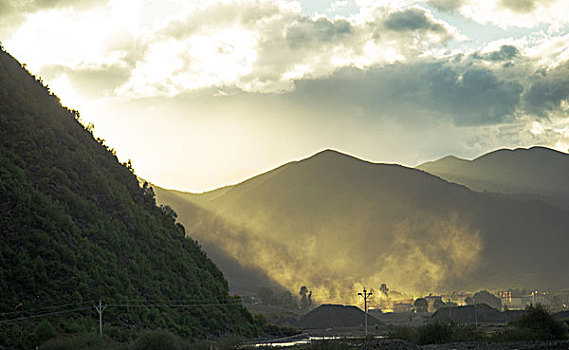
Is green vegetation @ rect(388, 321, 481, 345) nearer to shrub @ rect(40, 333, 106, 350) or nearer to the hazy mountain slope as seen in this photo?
the hazy mountain slope

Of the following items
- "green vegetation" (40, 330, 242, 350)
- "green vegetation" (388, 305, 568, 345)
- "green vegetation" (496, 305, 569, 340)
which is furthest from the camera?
"green vegetation" (388, 305, 568, 345)

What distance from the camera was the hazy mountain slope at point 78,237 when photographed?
242 ft

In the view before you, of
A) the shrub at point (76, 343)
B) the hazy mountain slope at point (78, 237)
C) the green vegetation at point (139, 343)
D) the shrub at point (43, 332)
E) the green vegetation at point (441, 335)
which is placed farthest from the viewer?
the green vegetation at point (441, 335)

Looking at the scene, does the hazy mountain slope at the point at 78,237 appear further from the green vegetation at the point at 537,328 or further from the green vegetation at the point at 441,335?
the green vegetation at the point at 537,328

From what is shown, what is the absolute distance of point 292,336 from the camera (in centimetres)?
13200

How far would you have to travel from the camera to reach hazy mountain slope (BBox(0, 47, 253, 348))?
7381 centimetres

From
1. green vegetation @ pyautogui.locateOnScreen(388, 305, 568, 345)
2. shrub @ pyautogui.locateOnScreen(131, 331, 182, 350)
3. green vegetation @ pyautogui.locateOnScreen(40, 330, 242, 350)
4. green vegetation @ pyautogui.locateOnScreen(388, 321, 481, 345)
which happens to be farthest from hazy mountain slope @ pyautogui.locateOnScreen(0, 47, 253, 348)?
green vegetation @ pyautogui.locateOnScreen(388, 305, 568, 345)

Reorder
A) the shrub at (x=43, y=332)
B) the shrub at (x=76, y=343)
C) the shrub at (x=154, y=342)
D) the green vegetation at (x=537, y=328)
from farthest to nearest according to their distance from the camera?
1. the green vegetation at (x=537, y=328)
2. the shrub at (x=43, y=332)
3. the shrub at (x=76, y=343)
4. the shrub at (x=154, y=342)

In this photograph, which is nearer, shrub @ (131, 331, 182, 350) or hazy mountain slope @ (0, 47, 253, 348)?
shrub @ (131, 331, 182, 350)

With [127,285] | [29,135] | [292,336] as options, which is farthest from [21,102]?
[292,336]

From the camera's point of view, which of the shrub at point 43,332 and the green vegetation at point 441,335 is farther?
the green vegetation at point 441,335

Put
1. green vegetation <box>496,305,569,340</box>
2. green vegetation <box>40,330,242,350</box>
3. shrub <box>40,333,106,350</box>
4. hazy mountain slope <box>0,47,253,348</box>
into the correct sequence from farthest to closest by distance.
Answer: hazy mountain slope <box>0,47,253,348</box> → green vegetation <box>496,305,569,340</box> → shrub <box>40,333,106,350</box> → green vegetation <box>40,330,242,350</box>

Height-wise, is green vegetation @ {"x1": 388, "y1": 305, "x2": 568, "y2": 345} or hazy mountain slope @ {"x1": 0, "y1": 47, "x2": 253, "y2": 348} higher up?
hazy mountain slope @ {"x1": 0, "y1": 47, "x2": 253, "y2": 348}

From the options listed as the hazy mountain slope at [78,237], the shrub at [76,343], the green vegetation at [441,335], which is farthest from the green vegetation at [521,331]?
the shrub at [76,343]
